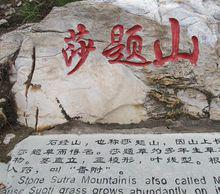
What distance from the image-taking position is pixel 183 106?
3.33 m

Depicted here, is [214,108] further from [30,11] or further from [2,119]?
[30,11]

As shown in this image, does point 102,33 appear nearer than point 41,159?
No

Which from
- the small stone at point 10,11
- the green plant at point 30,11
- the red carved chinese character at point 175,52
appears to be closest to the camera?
the red carved chinese character at point 175,52

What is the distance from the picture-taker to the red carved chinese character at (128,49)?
10.8ft

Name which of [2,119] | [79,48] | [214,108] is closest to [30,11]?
[79,48]

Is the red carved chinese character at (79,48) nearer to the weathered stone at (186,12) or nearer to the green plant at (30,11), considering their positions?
the weathered stone at (186,12)

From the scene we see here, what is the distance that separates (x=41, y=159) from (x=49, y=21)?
1320mm

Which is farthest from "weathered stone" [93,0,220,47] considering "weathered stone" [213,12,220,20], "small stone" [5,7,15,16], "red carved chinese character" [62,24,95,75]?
"small stone" [5,7,15,16]

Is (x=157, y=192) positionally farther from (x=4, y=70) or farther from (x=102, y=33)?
(x=4, y=70)

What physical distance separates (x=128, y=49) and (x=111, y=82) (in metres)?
0.33

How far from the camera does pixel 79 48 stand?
334 centimetres

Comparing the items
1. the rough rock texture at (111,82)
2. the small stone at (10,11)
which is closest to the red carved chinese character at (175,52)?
the rough rock texture at (111,82)

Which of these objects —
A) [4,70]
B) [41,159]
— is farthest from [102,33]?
[41,159]

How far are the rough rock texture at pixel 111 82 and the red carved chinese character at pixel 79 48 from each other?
0.13 feet
